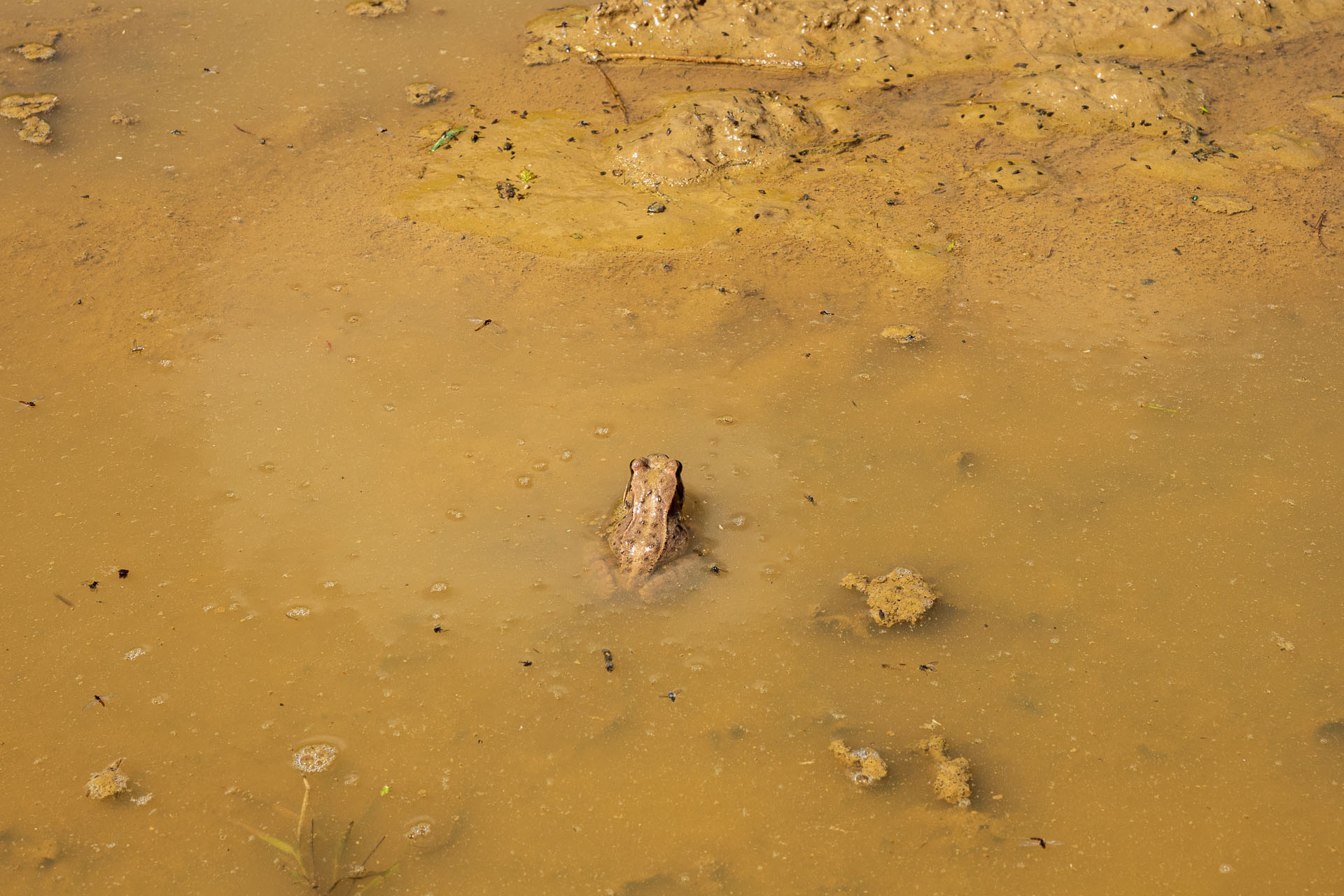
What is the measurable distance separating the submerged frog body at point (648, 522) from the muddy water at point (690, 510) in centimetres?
15

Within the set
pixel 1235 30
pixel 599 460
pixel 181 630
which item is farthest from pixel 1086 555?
pixel 1235 30

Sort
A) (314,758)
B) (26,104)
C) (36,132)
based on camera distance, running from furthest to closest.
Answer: (26,104) < (36,132) < (314,758)

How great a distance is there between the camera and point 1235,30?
7.91 m

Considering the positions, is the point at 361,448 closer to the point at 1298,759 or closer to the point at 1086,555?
the point at 1086,555

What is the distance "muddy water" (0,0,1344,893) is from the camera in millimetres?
3416

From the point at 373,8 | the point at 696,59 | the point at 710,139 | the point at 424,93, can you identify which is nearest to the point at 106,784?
the point at 710,139

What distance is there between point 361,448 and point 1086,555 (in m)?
3.61

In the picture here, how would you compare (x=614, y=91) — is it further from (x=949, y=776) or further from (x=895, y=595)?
(x=949, y=776)

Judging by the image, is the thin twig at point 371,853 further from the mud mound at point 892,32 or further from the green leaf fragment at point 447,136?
the mud mound at point 892,32

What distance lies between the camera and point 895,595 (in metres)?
4.00

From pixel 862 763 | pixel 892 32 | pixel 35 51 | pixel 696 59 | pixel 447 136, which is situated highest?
pixel 892 32

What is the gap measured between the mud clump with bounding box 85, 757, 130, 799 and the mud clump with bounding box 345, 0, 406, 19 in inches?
268

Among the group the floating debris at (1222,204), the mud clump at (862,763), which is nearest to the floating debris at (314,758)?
the mud clump at (862,763)

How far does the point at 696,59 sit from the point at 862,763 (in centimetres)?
616
